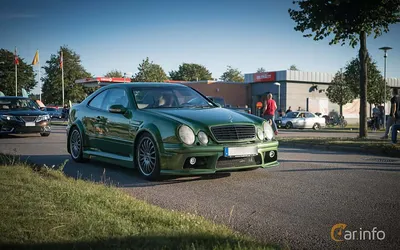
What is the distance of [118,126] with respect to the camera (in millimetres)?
6945

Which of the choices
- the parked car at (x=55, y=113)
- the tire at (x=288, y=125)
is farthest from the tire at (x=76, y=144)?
the parked car at (x=55, y=113)

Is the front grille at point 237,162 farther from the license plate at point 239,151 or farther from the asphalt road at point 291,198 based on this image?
the asphalt road at point 291,198

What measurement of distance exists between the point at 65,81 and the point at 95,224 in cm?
7855

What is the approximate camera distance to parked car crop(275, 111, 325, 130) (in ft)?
102

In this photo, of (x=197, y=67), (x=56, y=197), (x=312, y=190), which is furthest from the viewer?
(x=197, y=67)

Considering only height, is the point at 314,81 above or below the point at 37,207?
above

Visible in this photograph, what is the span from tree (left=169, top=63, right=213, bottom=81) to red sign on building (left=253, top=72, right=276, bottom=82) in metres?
66.3

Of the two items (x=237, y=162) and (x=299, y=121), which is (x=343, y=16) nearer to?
(x=237, y=162)

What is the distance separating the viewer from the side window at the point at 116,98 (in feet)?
23.6

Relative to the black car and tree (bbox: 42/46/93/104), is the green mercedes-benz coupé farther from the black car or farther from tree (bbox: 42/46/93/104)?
tree (bbox: 42/46/93/104)

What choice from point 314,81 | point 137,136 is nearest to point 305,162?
point 137,136

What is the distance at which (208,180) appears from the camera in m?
6.30

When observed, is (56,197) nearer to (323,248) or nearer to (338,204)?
(323,248)

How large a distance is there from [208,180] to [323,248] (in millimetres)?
3186
